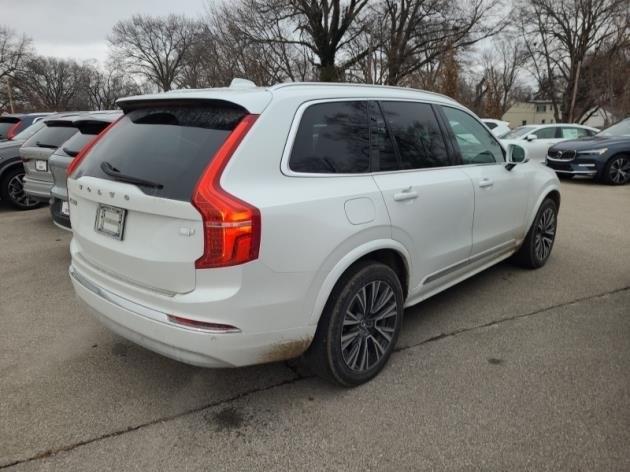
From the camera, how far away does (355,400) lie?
8.91 feet

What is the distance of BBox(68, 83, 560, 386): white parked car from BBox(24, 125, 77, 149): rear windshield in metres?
4.28

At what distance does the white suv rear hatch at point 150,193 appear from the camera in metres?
2.20

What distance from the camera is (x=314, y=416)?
2.59 m

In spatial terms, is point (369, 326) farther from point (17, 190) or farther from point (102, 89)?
point (102, 89)

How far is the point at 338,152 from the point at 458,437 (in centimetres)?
165

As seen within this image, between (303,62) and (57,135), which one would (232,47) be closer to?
(303,62)

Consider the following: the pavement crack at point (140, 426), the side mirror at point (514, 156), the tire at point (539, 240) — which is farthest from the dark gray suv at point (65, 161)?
the tire at point (539, 240)

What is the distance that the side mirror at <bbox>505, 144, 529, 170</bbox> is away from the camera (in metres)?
4.11

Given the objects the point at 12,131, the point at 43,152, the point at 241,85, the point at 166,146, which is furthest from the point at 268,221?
the point at 12,131

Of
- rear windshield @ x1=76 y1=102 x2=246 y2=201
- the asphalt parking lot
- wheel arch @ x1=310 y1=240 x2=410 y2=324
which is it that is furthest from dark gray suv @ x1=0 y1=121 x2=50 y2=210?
wheel arch @ x1=310 y1=240 x2=410 y2=324

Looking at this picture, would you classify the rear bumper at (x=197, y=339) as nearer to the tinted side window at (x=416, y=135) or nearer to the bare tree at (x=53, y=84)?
the tinted side window at (x=416, y=135)

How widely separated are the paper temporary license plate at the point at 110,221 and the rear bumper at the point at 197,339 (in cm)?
33

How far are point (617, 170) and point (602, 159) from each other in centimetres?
48

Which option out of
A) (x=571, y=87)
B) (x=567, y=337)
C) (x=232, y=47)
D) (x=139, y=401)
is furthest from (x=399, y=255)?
(x=571, y=87)
